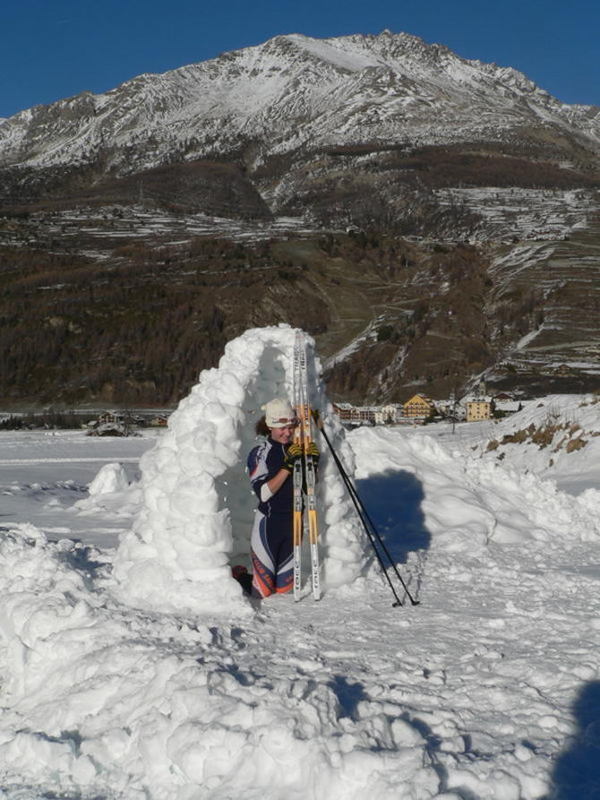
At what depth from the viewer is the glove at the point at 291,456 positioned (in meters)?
5.62

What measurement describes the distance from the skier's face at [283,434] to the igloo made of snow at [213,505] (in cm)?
33

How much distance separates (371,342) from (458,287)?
22.3 m

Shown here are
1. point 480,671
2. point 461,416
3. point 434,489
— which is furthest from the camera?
point 461,416

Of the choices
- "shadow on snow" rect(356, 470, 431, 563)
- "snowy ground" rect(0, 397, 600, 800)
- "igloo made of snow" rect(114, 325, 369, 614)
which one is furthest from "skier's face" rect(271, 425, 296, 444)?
"shadow on snow" rect(356, 470, 431, 563)

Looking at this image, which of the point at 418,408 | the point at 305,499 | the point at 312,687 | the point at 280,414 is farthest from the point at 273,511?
the point at 418,408

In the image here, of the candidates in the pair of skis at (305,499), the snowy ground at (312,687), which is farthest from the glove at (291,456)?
the snowy ground at (312,687)

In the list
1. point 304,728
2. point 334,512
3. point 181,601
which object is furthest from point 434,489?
point 304,728

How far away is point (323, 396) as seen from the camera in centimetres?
734

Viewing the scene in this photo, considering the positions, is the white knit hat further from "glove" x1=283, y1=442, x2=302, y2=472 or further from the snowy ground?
the snowy ground

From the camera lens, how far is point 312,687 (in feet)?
12.3

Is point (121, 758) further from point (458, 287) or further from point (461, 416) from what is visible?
point (458, 287)

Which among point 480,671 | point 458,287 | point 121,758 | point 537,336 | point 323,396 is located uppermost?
point 458,287

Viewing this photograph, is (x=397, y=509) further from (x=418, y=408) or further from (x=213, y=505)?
(x=418, y=408)

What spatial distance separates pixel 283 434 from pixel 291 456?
29 cm
